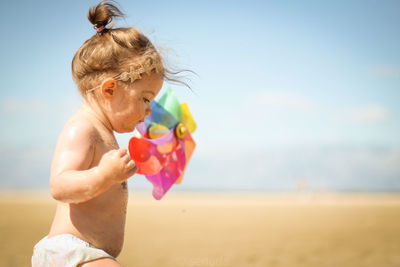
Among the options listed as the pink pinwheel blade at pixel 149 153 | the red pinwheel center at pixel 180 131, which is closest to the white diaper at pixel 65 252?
the pink pinwheel blade at pixel 149 153

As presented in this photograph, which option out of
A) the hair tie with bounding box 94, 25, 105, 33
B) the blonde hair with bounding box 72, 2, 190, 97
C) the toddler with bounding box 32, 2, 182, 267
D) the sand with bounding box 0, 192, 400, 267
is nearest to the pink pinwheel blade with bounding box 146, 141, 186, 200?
the toddler with bounding box 32, 2, 182, 267

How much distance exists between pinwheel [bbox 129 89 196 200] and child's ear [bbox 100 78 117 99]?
0.36 m

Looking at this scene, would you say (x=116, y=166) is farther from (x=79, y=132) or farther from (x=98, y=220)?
(x=98, y=220)

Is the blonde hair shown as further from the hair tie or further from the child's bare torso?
the child's bare torso

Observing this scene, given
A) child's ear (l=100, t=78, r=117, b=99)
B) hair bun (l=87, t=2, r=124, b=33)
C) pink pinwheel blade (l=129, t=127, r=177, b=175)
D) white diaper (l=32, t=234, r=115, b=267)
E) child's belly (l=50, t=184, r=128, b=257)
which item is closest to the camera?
white diaper (l=32, t=234, r=115, b=267)

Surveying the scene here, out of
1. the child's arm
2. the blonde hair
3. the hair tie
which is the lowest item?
the child's arm

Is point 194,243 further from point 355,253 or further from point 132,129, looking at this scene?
point 132,129

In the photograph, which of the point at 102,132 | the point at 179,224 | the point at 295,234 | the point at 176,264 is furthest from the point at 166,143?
the point at 179,224

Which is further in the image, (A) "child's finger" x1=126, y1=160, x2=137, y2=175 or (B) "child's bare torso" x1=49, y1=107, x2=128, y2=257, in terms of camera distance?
(B) "child's bare torso" x1=49, y1=107, x2=128, y2=257

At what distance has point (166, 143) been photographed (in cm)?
261

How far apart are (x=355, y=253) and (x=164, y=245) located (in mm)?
3384

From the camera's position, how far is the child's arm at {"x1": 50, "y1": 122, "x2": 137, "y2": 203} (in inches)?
65.1

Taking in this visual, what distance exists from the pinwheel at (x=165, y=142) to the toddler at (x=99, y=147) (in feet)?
0.77

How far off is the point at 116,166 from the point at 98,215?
423mm
